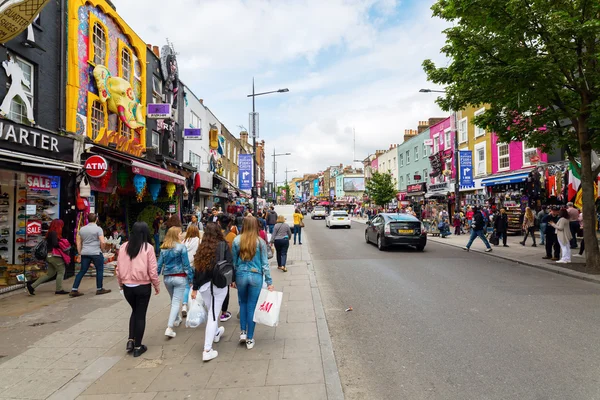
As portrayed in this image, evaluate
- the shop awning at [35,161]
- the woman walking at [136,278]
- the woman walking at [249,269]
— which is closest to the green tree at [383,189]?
the shop awning at [35,161]

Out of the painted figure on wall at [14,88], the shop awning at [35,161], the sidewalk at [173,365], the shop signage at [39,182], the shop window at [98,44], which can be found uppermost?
the shop window at [98,44]

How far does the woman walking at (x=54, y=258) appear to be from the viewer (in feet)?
25.0

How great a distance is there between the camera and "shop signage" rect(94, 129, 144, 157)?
459 inches

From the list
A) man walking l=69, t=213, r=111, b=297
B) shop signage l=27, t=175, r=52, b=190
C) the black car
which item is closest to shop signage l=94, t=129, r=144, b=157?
shop signage l=27, t=175, r=52, b=190

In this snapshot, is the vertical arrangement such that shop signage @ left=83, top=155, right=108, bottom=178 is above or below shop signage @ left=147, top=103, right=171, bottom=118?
below

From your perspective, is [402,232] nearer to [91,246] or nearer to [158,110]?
[91,246]

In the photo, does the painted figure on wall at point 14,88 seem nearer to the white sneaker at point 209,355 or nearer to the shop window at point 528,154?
the white sneaker at point 209,355

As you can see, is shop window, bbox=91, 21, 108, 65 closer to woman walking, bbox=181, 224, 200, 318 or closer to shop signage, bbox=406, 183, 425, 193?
woman walking, bbox=181, 224, 200, 318

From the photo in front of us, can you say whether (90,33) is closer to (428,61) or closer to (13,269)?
(13,269)

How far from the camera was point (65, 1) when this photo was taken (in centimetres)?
1040

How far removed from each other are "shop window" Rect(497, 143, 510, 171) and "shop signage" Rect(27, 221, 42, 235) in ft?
77.3

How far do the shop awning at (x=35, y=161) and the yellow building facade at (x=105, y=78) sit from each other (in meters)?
1.71

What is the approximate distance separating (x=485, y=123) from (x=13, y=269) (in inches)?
530

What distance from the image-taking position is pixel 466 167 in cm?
2547
